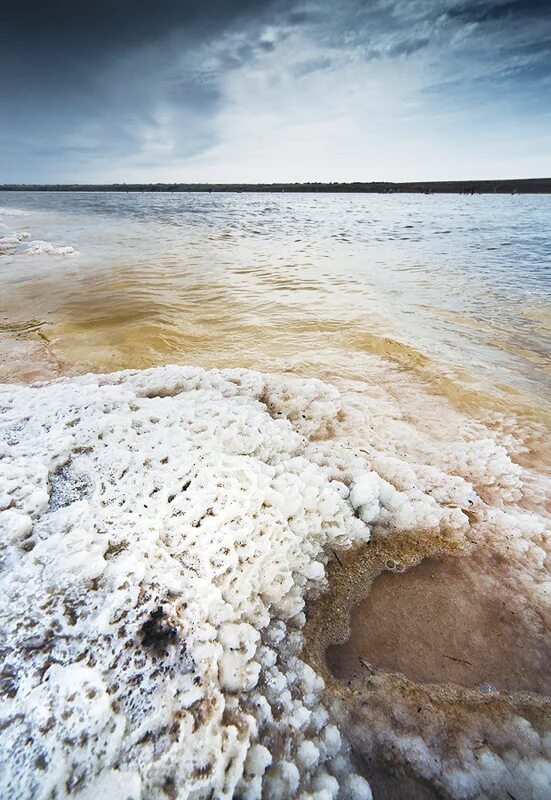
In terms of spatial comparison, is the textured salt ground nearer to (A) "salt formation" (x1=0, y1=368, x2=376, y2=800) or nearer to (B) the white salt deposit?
(A) "salt formation" (x1=0, y1=368, x2=376, y2=800)

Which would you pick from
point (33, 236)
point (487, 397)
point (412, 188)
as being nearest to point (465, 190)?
point (412, 188)

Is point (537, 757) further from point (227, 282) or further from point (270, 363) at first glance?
point (227, 282)

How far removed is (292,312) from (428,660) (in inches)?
186

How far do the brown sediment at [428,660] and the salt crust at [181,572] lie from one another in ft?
0.31

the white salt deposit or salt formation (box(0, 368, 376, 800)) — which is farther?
the white salt deposit

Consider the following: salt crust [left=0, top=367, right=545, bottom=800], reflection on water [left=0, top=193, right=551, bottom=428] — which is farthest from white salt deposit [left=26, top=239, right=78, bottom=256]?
salt crust [left=0, top=367, right=545, bottom=800]

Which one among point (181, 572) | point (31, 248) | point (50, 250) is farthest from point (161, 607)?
point (31, 248)

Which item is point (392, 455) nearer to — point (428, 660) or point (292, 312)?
point (428, 660)

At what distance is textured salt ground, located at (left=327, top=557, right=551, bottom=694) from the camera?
1.40 m

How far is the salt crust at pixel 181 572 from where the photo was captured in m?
1.04

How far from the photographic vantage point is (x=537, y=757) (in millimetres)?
1164

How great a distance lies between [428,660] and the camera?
4.74 feet

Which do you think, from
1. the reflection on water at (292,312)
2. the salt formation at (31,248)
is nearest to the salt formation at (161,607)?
the reflection on water at (292,312)

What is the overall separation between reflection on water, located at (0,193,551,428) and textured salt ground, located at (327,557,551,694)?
1.83 meters
